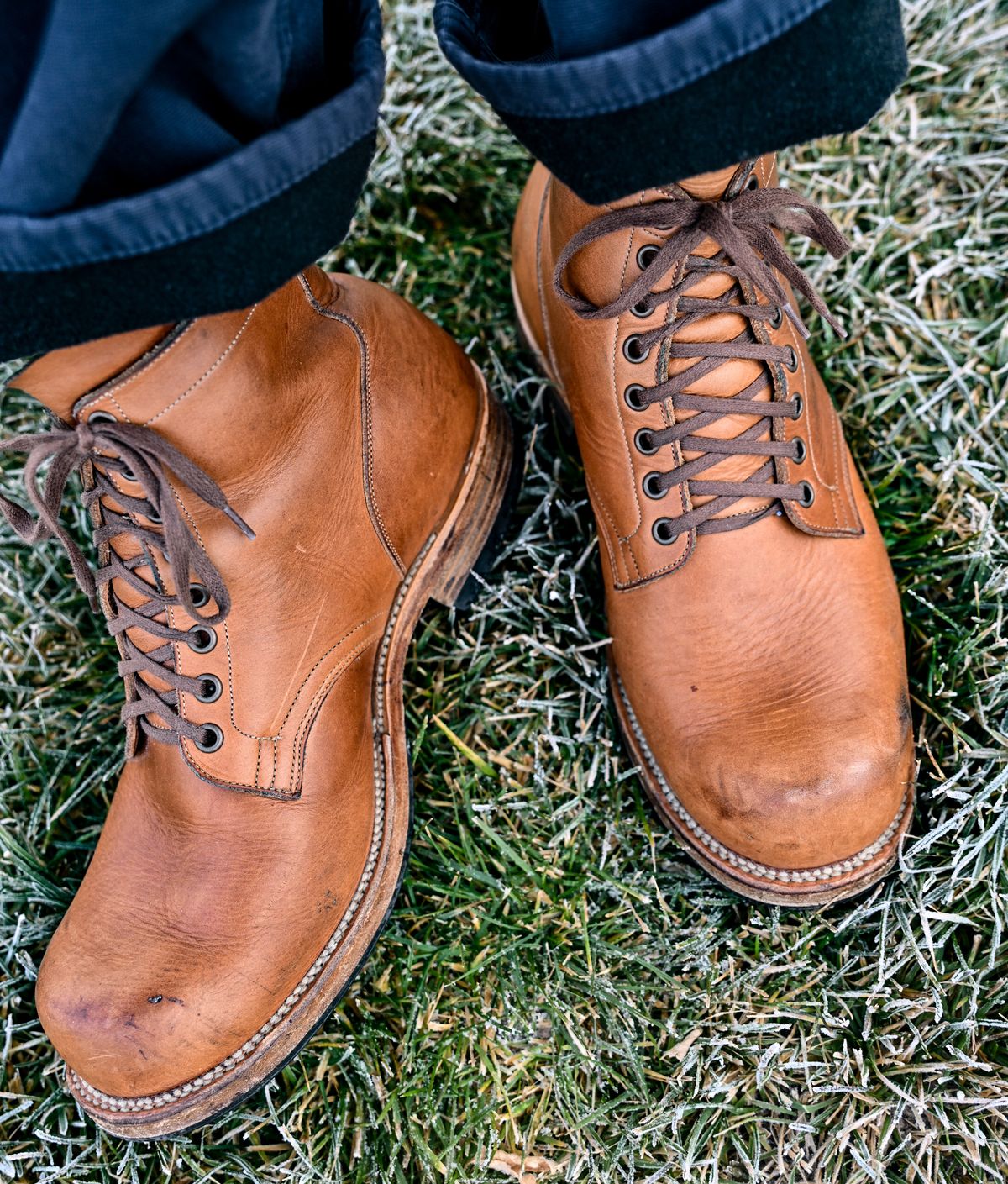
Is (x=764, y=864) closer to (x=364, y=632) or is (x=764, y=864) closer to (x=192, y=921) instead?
(x=364, y=632)

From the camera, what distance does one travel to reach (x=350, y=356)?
5.31ft

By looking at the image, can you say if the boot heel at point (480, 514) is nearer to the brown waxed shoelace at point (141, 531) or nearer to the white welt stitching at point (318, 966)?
the white welt stitching at point (318, 966)

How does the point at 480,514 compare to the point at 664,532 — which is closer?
the point at 664,532

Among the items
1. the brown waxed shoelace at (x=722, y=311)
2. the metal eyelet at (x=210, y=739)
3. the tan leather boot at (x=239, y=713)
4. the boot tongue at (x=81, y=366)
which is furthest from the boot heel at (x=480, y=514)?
the boot tongue at (x=81, y=366)

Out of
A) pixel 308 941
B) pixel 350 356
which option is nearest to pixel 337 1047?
pixel 308 941

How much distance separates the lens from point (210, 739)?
155 centimetres

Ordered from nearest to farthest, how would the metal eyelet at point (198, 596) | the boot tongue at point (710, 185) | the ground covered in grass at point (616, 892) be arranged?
1. the boot tongue at point (710, 185)
2. the metal eyelet at point (198, 596)
3. the ground covered in grass at point (616, 892)

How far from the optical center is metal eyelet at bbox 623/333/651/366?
1.59 m

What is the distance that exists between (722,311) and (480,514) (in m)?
0.62

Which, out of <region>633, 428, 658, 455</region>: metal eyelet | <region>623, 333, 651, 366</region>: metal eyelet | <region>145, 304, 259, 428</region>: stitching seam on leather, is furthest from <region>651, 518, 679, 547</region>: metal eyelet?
<region>145, 304, 259, 428</region>: stitching seam on leather

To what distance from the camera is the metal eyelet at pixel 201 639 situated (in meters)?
1.55

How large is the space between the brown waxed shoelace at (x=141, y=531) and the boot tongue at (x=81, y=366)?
0.06m

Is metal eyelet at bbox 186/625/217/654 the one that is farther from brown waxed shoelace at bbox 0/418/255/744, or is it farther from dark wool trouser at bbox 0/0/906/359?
dark wool trouser at bbox 0/0/906/359

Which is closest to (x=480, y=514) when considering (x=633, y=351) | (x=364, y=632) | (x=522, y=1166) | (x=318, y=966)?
(x=364, y=632)
